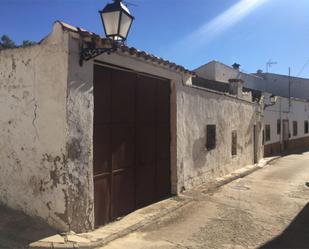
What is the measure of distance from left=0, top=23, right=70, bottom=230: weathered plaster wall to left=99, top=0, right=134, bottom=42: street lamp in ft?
2.49

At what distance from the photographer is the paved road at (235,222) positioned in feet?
21.9

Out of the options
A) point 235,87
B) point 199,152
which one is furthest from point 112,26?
point 235,87

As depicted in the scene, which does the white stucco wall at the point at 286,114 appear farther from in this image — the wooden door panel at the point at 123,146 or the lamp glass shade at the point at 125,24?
the lamp glass shade at the point at 125,24

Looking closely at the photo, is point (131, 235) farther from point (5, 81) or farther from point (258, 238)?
point (5, 81)

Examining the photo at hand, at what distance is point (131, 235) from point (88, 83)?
2627 mm

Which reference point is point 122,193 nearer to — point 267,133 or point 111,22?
point 111,22

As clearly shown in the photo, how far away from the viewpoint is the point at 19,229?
6.13m

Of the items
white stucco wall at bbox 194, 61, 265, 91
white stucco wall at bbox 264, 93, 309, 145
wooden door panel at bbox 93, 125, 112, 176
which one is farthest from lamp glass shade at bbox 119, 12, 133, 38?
white stucco wall at bbox 194, 61, 265, 91

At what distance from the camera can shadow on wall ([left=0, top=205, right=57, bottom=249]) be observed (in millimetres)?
5695

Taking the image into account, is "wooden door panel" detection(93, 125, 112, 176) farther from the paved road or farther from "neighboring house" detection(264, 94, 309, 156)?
"neighboring house" detection(264, 94, 309, 156)

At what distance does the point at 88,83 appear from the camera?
21.7 ft

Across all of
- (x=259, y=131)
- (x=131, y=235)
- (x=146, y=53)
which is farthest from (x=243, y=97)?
(x=131, y=235)

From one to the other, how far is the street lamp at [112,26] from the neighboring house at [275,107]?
13.3 metres

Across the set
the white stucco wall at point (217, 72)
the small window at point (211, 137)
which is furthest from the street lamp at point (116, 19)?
the white stucco wall at point (217, 72)
